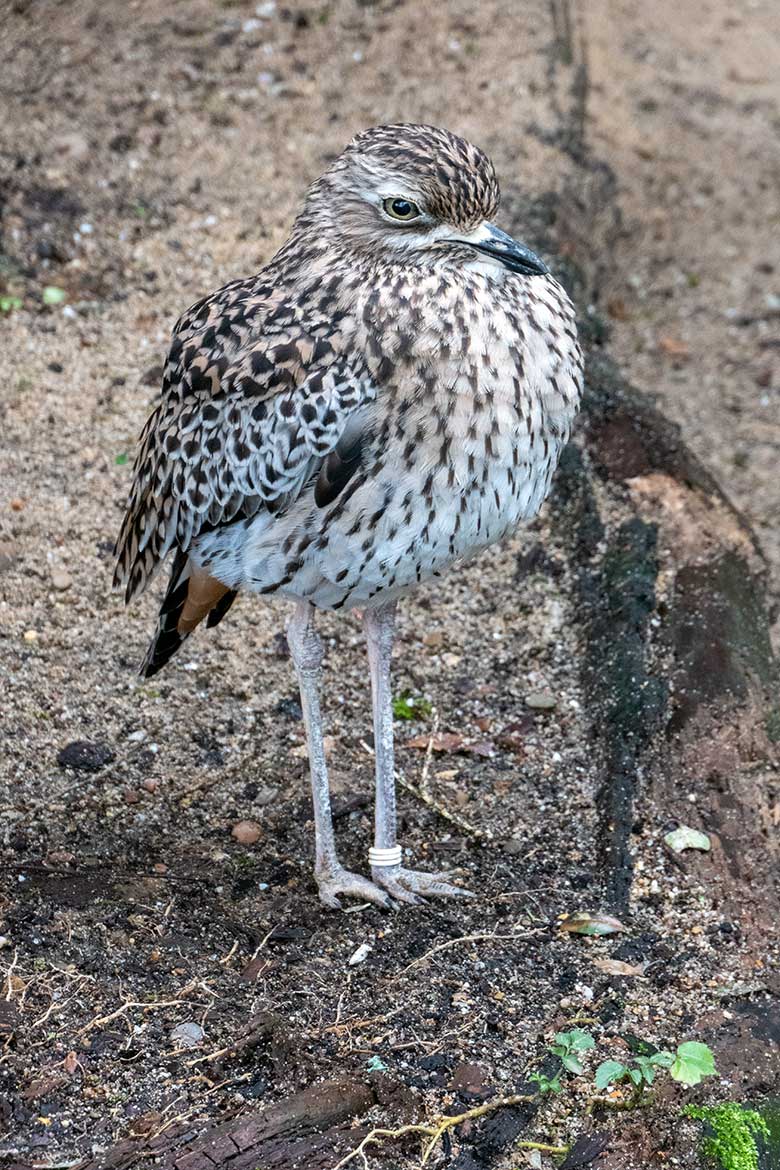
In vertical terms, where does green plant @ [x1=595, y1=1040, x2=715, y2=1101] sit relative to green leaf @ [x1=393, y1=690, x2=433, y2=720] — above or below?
above

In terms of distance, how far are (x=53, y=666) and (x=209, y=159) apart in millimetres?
3464

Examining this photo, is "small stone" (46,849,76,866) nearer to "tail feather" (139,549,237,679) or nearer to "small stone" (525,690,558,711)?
"tail feather" (139,549,237,679)

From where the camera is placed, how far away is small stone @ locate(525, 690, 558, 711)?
16.7 ft

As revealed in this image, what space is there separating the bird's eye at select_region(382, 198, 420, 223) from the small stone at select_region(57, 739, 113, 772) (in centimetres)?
209

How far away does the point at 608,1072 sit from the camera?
3.51 m

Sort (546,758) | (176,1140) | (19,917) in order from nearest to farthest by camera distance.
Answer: (176,1140) < (19,917) < (546,758)

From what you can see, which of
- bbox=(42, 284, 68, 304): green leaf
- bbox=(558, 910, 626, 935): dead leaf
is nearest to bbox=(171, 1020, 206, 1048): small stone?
bbox=(558, 910, 626, 935): dead leaf

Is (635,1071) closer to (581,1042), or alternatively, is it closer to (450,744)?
(581,1042)

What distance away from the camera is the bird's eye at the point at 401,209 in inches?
147

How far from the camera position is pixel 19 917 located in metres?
3.97

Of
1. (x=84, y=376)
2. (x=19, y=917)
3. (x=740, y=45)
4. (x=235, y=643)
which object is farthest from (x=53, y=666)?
(x=740, y=45)

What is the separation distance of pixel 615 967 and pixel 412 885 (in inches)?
27.6

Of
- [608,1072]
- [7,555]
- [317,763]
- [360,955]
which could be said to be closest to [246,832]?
[317,763]

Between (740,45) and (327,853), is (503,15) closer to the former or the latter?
(740,45)
